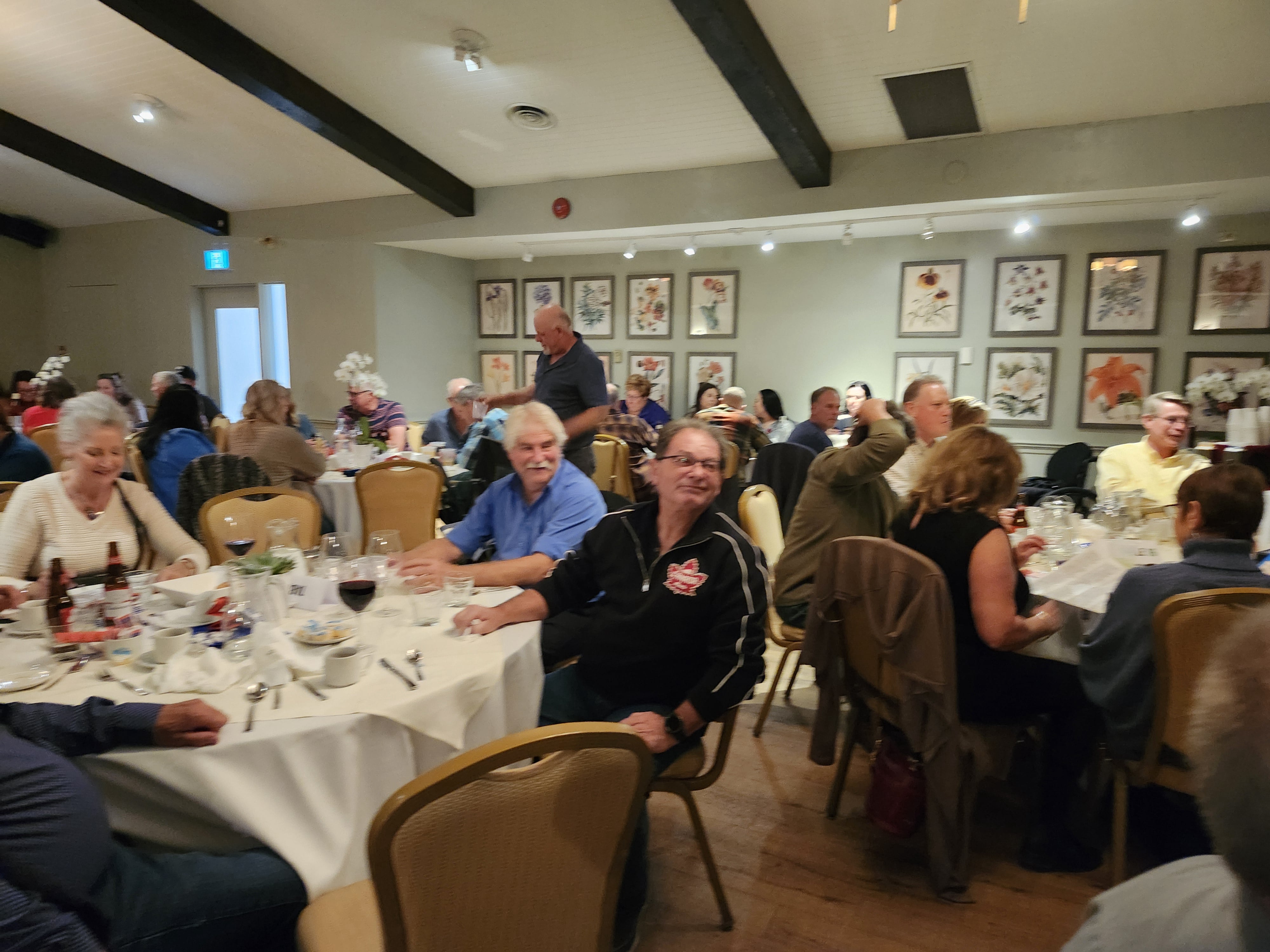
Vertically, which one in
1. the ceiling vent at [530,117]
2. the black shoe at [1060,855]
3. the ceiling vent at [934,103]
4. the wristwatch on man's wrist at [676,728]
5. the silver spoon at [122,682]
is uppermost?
the ceiling vent at [530,117]

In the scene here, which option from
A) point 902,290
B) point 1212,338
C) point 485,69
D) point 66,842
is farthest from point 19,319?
point 1212,338

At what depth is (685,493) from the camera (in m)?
1.94

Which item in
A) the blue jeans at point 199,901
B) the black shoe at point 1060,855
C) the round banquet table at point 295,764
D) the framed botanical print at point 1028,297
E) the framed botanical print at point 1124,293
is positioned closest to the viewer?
the blue jeans at point 199,901

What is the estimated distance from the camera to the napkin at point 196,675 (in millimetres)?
1476

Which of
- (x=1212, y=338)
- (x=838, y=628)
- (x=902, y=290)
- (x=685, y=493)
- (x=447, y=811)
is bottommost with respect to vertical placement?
(x=838, y=628)

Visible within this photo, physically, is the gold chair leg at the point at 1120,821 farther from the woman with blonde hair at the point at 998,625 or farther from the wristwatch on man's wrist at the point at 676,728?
the wristwatch on man's wrist at the point at 676,728

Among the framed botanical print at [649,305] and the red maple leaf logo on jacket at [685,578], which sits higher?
the framed botanical print at [649,305]

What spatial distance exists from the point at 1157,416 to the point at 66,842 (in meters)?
4.63

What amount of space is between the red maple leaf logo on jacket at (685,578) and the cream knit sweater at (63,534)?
1501 millimetres

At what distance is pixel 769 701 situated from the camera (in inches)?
119

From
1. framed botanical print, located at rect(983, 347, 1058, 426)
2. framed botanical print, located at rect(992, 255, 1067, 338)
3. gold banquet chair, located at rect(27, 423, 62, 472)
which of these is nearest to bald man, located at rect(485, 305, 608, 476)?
gold banquet chair, located at rect(27, 423, 62, 472)

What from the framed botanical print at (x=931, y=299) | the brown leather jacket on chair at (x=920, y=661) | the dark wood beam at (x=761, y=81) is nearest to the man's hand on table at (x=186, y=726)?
the brown leather jacket on chair at (x=920, y=661)

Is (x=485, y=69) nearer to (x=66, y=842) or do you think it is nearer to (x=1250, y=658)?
(x=66, y=842)

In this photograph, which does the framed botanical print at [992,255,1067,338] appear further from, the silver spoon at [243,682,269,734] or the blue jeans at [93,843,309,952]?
the blue jeans at [93,843,309,952]
